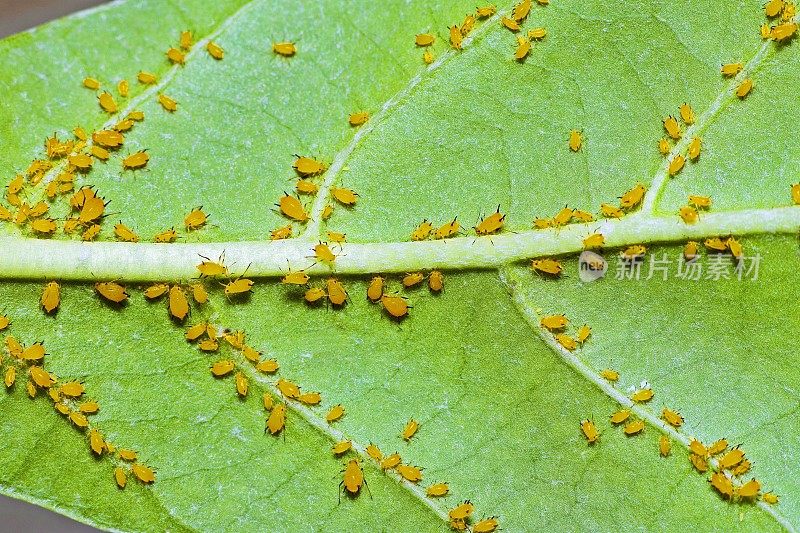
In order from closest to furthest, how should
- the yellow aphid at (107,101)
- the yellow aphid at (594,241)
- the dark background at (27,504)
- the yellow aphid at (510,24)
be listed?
the yellow aphid at (594,241)
the yellow aphid at (510,24)
the yellow aphid at (107,101)
the dark background at (27,504)

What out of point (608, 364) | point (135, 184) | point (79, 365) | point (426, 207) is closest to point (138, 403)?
point (79, 365)

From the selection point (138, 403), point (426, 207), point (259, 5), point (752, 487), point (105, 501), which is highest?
point (259, 5)

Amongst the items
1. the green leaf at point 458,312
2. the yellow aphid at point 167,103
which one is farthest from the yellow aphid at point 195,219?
the yellow aphid at point 167,103

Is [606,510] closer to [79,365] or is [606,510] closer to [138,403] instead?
[138,403]

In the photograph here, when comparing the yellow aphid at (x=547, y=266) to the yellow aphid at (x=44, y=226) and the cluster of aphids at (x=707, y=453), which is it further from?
the yellow aphid at (x=44, y=226)

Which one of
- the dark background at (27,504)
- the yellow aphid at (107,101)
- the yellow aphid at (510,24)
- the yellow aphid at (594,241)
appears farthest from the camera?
the dark background at (27,504)

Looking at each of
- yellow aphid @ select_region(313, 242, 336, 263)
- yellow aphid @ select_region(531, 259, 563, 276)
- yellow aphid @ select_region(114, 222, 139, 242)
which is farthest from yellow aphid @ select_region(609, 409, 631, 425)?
yellow aphid @ select_region(114, 222, 139, 242)
